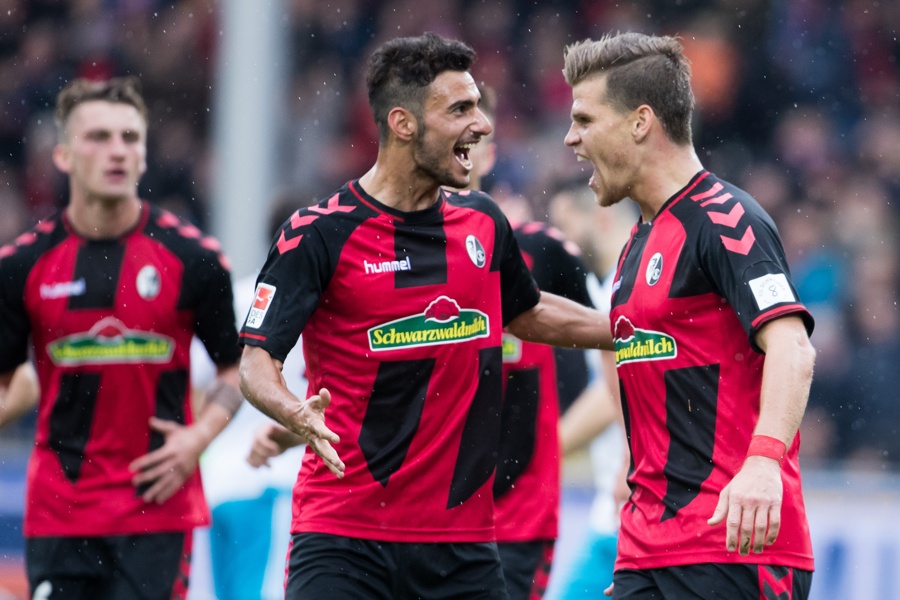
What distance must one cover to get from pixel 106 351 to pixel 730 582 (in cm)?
301

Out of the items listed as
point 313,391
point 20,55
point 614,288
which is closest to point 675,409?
point 614,288

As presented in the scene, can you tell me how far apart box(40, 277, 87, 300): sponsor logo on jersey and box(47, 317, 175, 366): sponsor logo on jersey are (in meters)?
0.16

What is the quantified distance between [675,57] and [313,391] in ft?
5.20

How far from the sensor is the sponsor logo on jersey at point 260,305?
183 inches

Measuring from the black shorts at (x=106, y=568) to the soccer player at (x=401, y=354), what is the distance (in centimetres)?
144

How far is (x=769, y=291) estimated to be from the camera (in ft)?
13.2

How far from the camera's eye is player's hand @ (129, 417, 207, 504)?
606cm

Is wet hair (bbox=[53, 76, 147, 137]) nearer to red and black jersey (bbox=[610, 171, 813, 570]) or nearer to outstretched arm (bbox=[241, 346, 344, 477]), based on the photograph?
outstretched arm (bbox=[241, 346, 344, 477])

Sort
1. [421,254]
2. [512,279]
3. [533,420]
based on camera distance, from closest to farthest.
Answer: [421,254], [512,279], [533,420]

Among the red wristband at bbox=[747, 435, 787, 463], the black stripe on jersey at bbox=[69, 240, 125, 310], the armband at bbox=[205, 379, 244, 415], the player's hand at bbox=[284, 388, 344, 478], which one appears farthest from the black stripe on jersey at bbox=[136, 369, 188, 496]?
the red wristband at bbox=[747, 435, 787, 463]

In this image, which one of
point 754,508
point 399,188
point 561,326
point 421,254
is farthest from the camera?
point 561,326

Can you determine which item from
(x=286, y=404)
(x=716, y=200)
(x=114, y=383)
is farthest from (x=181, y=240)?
(x=716, y=200)

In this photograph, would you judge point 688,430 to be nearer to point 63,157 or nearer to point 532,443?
point 532,443

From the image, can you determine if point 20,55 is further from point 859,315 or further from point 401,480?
point 401,480
